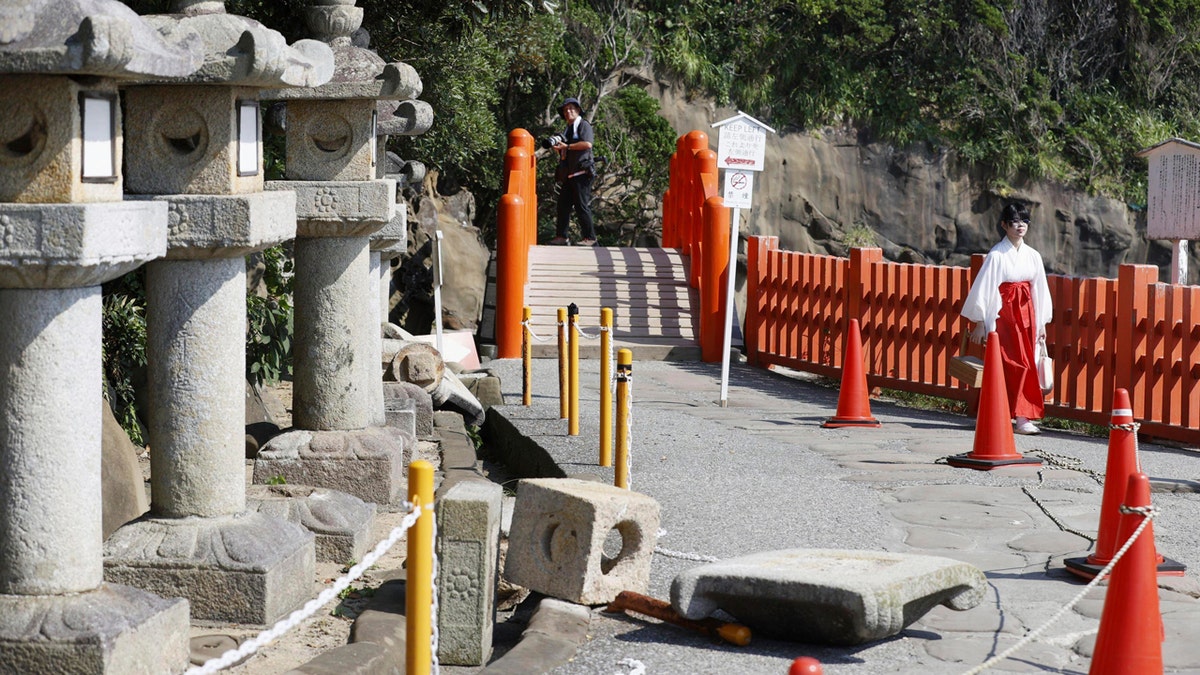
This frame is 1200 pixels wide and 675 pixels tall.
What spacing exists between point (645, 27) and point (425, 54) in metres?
12.2

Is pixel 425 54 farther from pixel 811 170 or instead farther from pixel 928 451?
pixel 811 170

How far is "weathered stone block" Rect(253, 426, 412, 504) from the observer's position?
6.98m

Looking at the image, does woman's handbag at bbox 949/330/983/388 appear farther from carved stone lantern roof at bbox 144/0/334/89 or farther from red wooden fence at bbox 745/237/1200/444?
carved stone lantern roof at bbox 144/0/334/89

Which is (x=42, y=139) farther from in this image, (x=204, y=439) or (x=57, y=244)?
(x=204, y=439)

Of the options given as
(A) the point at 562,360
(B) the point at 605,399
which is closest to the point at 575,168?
(A) the point at 562,360

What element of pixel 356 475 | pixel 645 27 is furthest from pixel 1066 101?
pixel 356 475

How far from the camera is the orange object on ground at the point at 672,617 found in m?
4.79

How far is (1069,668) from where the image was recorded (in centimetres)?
456

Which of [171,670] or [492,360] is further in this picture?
[492,360]

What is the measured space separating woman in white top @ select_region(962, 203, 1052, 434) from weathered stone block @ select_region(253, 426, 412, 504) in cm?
455

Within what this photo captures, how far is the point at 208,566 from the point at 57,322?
1.34m

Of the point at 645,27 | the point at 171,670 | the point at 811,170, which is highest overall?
the point at 645,27

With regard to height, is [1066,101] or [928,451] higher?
[1066,101]

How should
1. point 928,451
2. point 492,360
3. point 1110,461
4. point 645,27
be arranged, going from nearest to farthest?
1. point 1110,461
2. point 928,451
3. point 492,360
4. point 645,27
